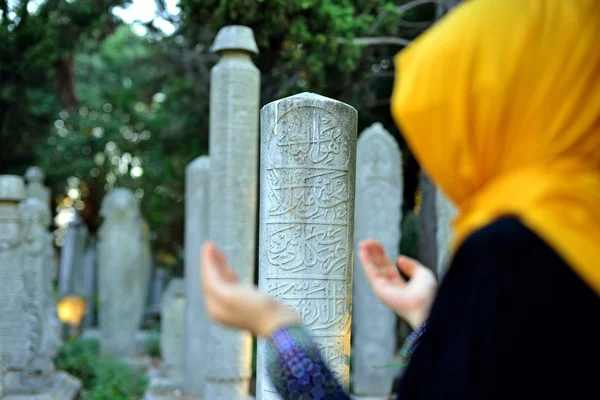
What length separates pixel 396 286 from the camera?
1681 mm

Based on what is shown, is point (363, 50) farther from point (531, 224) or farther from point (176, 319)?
point (531, 224)

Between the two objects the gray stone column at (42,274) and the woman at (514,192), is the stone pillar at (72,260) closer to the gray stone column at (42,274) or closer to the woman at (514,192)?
the gray stone column at (42,274)

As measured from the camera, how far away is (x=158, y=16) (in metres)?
12.2

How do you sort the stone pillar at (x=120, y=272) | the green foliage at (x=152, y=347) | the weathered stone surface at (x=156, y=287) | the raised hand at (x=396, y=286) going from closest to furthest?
the raised hand at (x=396, y=286)
the stone pillar at (x=120, y=272)
the green foliage at (x=152, y=347)
the weathered stone surface at (x=156, y=287)

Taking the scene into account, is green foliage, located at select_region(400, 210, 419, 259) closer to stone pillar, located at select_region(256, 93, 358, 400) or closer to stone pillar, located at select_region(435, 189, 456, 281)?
stone pillar, located at select_region(435, 189, 456, 281)

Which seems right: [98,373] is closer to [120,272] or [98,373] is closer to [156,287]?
[120,272]

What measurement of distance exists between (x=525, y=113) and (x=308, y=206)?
2810 millimetres

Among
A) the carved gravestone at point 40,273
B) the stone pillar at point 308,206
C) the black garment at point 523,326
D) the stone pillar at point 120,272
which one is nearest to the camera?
the black garment at point 523,326

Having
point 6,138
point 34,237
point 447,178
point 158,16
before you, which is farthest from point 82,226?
point 447,178

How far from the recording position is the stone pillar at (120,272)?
12922 millimetres

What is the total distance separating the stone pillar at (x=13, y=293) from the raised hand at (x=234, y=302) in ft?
22.3

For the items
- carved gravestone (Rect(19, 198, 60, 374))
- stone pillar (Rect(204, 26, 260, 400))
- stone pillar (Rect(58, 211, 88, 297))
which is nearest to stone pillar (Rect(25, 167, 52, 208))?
stone pillar (Rect(58, 211, 88, 297))

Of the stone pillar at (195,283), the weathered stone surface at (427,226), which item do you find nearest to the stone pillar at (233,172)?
the stone pillar at (195,283)

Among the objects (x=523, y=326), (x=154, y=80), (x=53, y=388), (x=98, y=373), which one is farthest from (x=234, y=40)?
(x=154, y=80)
